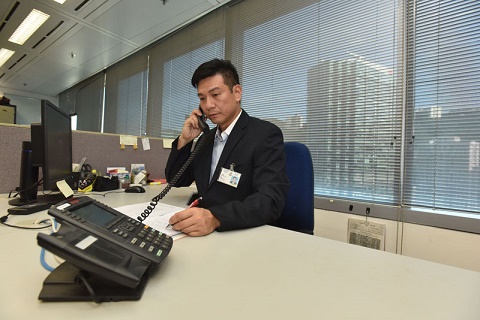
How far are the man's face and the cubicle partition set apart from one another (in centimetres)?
93

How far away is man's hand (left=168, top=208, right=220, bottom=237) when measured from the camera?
0.70 m

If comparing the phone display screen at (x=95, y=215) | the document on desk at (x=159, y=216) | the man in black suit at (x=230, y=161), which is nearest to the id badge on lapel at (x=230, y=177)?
the man in black suit at (x=230, y=161)

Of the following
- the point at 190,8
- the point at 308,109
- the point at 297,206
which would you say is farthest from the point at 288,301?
the point at 190,8

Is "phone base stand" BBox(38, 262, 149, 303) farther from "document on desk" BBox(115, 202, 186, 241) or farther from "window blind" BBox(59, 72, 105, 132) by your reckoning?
"window blind" BBox(59, 72, 105, 132)

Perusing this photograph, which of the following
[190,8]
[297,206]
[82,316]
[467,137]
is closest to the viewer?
[82,316]

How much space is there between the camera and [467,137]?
1.33 metres

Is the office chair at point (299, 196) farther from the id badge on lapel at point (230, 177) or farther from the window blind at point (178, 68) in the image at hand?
the window blind at point (178, 68)

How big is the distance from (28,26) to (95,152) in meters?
2.87

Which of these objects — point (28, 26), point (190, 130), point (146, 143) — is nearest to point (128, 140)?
point (146, 143)

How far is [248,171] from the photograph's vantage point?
1088 mm

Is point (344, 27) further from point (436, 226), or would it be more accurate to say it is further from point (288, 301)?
point (288, 301)

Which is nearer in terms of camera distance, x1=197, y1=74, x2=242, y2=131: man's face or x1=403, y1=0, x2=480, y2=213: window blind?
x1=197, y1=74, x2=242, y2=131: man's face

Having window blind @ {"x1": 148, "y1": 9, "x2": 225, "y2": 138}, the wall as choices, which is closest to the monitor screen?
the wall

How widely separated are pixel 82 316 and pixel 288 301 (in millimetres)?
320
